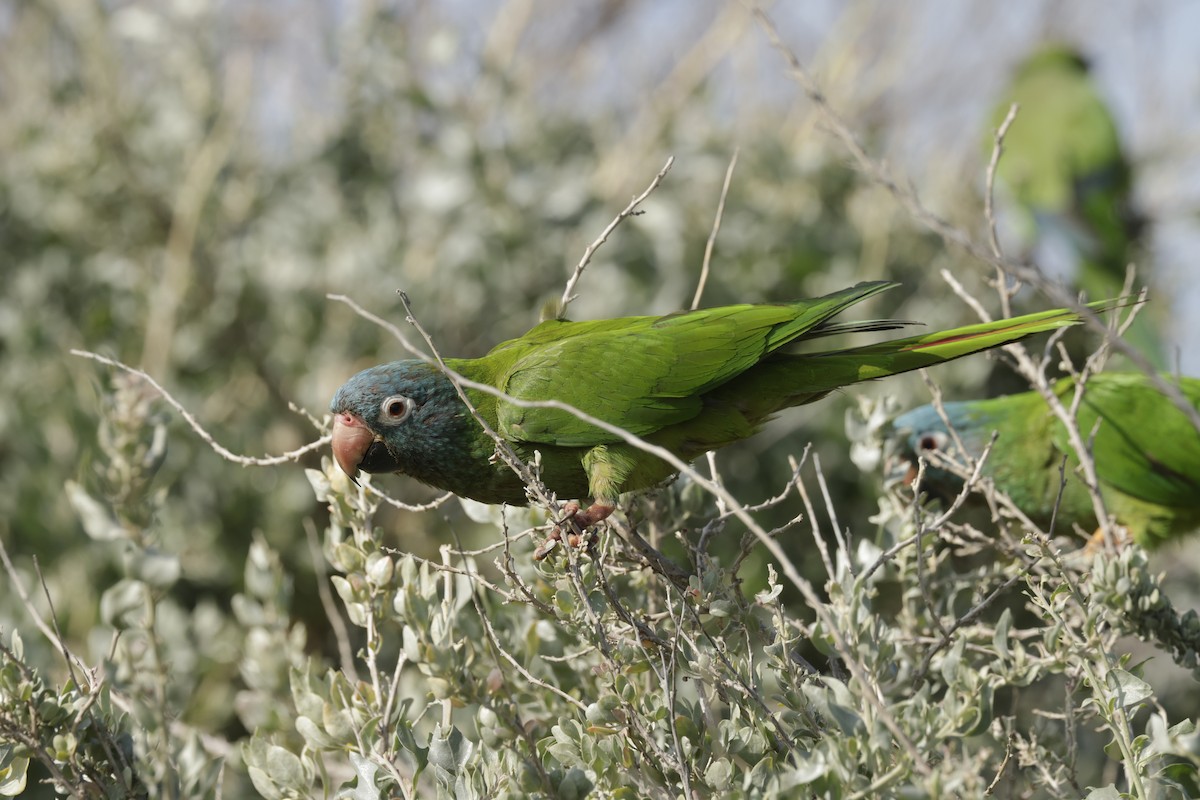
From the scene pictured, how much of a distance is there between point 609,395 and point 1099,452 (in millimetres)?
1934

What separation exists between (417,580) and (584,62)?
6.20 m

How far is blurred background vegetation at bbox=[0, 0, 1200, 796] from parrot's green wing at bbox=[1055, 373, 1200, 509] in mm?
1048

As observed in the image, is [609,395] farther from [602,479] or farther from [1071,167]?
[1071,167]

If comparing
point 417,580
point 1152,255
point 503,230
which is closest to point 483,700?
point 417,580

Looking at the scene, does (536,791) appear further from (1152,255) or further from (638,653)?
(1152,255)

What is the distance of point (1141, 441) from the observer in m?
3.31

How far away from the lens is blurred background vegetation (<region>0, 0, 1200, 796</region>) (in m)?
4.46

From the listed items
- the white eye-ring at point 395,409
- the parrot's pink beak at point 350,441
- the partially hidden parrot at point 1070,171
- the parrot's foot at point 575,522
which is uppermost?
the white eye-ring at point 395,409

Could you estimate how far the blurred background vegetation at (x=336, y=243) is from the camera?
4.46 metres

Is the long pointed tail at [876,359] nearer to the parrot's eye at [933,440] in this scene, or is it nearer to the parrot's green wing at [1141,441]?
the parrot's eye at [933,440]

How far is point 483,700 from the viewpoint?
1.98m

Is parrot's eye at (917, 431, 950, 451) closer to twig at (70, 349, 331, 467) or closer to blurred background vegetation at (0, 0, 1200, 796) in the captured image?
blurred background vegetation at (0, 0, 1200, 796)

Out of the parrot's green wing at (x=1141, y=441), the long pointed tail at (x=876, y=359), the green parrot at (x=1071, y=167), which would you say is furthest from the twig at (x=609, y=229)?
the green parrot at (x=1071, y=167)

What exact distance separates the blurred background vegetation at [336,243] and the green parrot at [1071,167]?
2.07 feet
